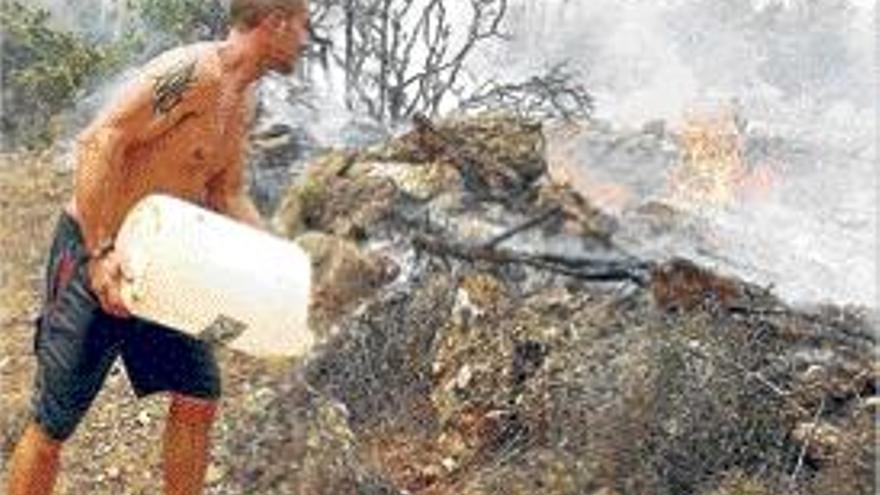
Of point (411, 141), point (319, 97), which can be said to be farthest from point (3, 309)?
point (319, 97)

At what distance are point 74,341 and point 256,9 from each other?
87cm

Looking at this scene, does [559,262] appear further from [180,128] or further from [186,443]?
[180,128]

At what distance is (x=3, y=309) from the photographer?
18.7 ft

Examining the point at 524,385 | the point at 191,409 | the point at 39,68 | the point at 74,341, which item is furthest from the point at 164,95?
the point at 39,68

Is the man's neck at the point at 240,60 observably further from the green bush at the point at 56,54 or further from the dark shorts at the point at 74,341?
the green bush at the point at 56,54

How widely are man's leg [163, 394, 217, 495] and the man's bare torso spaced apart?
1.64ft

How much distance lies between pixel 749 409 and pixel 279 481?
4.49 feet

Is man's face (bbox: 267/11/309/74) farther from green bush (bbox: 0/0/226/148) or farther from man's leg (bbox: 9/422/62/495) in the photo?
green bush (bbox: 0/0/226/148)

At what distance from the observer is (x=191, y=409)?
3586 mm

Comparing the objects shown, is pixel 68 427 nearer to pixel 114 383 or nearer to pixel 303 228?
A: pixel 114 383

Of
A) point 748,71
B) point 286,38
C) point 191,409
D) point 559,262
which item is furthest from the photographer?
point 748,71

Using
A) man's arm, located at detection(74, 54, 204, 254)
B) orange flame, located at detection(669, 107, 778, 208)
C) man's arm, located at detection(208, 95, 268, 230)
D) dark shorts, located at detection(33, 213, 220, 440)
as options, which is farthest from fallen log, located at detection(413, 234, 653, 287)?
orange flame, located at detection(669, 107, 778, 208)

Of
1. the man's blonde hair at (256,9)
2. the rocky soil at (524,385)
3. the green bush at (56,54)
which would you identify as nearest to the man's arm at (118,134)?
the man's blonde hair at (256,9)

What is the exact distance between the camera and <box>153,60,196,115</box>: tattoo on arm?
3309mm
